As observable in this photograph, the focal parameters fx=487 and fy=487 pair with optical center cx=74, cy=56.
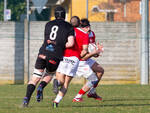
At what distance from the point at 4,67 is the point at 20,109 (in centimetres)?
1055

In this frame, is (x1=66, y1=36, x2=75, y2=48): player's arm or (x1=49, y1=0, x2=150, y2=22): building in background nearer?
(x1=66, y1=36, x2=75, y2=48): player's arm

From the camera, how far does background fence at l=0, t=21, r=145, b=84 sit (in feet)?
64.3

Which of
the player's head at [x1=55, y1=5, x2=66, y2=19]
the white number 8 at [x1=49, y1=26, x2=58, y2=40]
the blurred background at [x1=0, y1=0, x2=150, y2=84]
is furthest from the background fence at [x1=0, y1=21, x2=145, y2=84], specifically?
the white number 8 at [x1=49, y1=26, x2=58, y2=40]

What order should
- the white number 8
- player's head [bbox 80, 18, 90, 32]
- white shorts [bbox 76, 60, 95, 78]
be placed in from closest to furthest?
the white number 8 < white shorts [bbox 76, 60, 95, 78] < player's head [bbox 80, 18, 90, 32]

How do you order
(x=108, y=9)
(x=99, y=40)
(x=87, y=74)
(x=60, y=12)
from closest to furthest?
(x=60, y=12), (x=87, y=74), (x=99, y=40), (x=108, y=9)

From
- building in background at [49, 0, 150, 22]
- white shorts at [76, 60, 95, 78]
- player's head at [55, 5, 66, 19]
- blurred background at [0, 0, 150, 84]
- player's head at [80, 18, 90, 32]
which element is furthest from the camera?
building in background at [49, 0, 150, 22]

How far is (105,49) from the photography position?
65.0 feet

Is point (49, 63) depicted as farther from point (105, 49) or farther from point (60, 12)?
point (105, 49)

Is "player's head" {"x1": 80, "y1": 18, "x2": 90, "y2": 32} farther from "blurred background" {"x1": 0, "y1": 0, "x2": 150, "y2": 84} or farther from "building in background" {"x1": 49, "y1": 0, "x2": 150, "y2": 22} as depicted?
"building in background" {"x1": 49, "y1": 0, "x2": 150, "y2": 22}

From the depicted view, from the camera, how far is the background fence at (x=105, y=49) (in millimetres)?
19609

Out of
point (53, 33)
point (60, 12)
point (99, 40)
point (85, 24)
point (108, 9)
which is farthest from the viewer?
point (108, 9)

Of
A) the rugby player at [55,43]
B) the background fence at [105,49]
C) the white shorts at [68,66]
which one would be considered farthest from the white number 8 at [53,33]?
the background fence at [105,49]

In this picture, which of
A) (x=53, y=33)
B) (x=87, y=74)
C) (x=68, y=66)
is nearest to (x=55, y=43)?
(x=53, y=33)

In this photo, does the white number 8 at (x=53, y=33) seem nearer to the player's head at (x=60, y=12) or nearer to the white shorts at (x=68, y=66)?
the player's head at (x=60, y=12)
